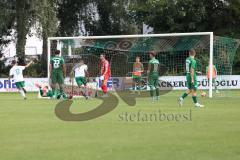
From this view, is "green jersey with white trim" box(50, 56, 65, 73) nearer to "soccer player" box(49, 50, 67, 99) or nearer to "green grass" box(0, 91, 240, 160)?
"soccer player" box(49, 50, 67, 99)

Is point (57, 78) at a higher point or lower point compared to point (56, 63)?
lower

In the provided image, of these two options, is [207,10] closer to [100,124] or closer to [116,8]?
[116,8]

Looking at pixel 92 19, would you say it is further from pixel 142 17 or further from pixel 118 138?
pixel 118 138

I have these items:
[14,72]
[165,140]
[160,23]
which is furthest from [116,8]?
[165,140]

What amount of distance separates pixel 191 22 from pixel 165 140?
33.7 m

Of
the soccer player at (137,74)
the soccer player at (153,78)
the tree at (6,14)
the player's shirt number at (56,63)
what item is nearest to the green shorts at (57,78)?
the player's shirt number at (56,63)

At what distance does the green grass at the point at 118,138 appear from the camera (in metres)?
10.1

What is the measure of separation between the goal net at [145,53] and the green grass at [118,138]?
1299 cm

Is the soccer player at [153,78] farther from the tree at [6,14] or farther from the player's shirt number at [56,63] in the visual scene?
the tree at [6,14]

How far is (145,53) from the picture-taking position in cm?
3350

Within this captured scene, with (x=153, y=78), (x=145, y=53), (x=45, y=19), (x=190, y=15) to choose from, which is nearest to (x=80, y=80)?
(x=153, y=78)

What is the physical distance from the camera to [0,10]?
3800 centimetres

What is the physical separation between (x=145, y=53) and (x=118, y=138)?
845 inches

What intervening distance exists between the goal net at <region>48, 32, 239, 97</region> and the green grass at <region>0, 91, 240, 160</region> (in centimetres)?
1299
